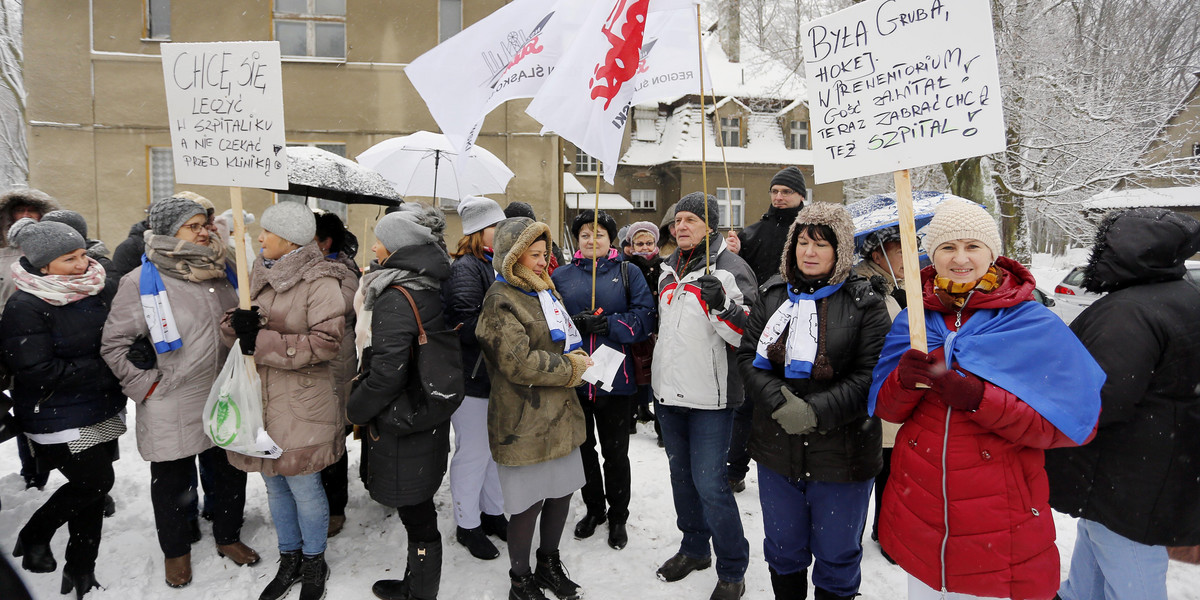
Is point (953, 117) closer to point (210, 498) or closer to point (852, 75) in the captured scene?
point (852, 75)

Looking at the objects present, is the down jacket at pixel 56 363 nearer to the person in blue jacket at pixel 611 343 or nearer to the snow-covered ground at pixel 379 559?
the snow-covered ground at pixel 379 559

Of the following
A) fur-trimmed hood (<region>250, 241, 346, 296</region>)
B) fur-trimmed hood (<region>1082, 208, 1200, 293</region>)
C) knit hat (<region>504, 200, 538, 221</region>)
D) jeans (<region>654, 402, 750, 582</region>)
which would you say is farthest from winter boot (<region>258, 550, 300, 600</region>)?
fur-trimmed hood (<region>1082, 208, 1200, 293</region>)

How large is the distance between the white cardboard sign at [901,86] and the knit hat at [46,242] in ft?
12.9

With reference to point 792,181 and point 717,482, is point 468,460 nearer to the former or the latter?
point 717,482

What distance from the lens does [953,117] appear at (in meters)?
2.28

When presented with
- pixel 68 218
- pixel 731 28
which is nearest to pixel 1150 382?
pixel 68 218

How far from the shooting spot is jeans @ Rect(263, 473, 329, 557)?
3391 millimetres

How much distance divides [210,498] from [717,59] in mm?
29676

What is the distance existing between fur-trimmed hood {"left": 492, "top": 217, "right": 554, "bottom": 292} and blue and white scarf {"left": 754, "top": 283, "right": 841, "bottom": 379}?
1.24 metres

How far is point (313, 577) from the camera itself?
11.2ft

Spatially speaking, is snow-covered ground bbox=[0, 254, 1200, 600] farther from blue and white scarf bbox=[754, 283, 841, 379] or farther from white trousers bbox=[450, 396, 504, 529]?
blue and white scarf bbox=[754, 283, 841, 379]

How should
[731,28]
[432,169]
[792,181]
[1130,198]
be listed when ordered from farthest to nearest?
[731,28] → [1130,198] → [432,169] → [792,181]

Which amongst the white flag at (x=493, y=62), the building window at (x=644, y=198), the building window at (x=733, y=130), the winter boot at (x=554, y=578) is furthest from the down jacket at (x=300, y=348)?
the building window at (x=733, y=130)

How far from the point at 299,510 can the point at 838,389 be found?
9.84ft
